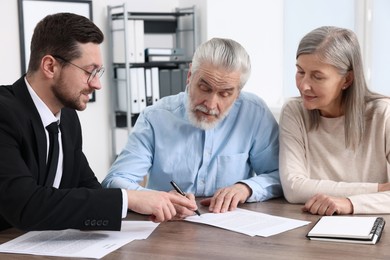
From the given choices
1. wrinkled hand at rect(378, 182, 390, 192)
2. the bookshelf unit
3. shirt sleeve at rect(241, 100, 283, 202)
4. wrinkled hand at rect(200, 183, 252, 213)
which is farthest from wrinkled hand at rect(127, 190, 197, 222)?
the bookshelf unit

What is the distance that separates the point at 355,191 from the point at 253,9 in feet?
11.1

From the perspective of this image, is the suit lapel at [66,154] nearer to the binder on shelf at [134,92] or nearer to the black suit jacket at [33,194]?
the black suit jacket at [33,194]

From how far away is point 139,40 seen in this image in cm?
485

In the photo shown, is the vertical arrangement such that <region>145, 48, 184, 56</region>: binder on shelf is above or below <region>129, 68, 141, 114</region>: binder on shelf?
above

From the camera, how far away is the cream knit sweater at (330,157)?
6.42 ft

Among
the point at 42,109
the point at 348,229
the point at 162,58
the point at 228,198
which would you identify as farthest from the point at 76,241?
the point at 162,58

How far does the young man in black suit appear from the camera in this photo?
1529mm

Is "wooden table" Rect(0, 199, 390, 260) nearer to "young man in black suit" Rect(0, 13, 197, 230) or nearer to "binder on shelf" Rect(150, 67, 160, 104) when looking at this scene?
"young man in black suit" Rect(0, 13, 197, 230)

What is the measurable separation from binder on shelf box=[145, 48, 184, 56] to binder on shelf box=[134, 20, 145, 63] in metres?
0.06

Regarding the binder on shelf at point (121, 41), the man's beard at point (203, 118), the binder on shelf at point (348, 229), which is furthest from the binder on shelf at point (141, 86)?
the binder on shelf at point (348, 229)

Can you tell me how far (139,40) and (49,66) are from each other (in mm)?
3108

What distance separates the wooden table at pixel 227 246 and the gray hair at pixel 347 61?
0.45m

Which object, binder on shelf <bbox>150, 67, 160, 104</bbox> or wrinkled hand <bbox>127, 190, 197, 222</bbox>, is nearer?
wrinkled hand <bbox>127, 190, 197, 222</bbox>

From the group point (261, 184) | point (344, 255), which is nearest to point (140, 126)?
point (261, 184)
